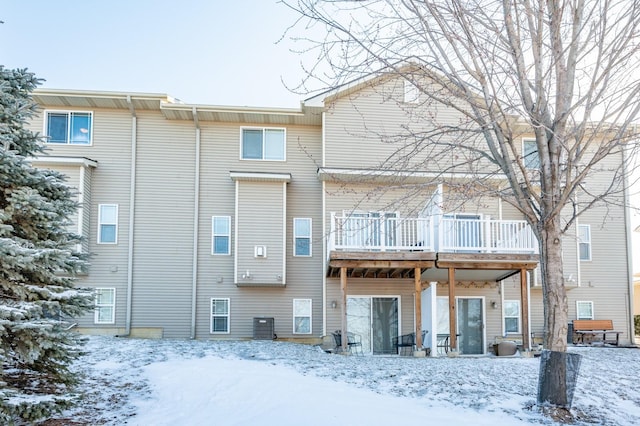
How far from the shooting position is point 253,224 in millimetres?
15086

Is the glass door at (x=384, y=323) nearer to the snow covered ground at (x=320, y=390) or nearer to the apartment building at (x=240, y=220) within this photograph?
the apartment building at (x=240, y=220)

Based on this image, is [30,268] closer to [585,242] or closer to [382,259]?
[382,259]

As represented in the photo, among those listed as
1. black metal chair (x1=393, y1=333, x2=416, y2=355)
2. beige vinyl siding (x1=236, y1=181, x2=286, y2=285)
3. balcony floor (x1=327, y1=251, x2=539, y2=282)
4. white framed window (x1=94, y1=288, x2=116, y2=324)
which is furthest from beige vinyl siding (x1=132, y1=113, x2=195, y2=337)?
black metal chair (x1=393, y1=333, x2=416, y2=355)

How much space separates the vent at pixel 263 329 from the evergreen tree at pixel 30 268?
334 inches

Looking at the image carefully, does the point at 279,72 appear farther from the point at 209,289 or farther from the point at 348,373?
the point at 209,289

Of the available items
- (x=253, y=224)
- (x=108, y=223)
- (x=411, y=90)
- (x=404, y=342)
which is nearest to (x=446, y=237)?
(x=404, y=342)

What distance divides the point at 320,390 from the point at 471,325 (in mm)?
8352

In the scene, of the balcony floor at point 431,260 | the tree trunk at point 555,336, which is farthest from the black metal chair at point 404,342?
the tree trunk at point 555,336

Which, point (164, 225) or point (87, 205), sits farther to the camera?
point (164, 225)

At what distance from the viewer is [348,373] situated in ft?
29.7

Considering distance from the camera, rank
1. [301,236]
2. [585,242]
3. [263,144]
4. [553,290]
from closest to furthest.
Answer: [553,290] < [301,236] < [263,144] < [585,242]

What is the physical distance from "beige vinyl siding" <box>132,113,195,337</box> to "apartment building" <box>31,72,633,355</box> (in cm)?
3

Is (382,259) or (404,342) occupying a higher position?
(382,259)

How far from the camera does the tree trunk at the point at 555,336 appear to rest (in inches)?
267
